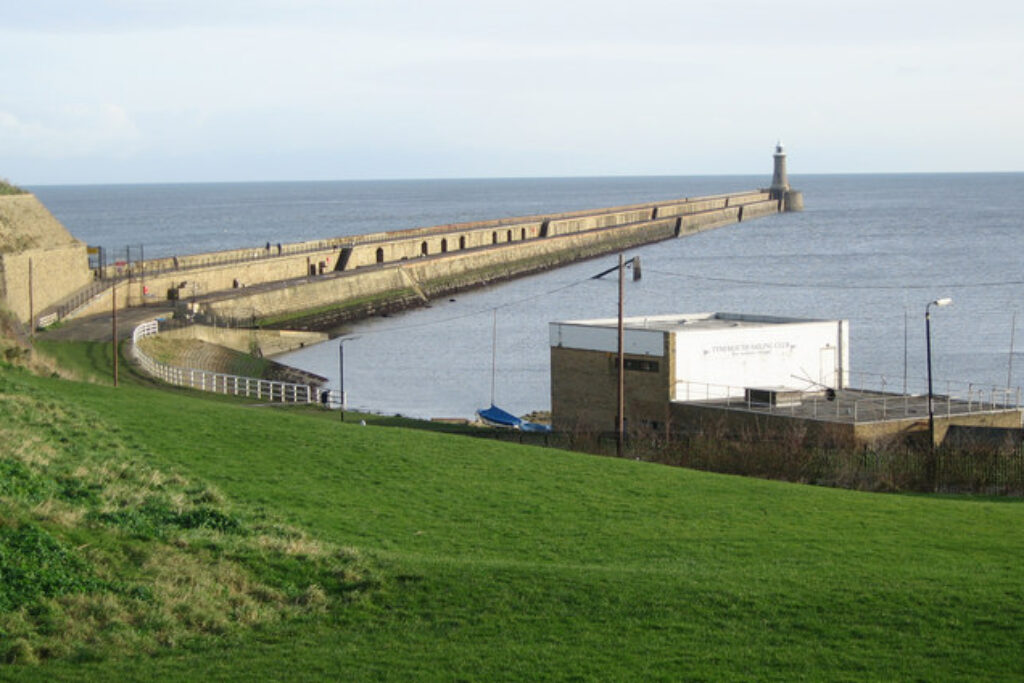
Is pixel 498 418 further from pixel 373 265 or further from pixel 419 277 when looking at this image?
pixel 373 265

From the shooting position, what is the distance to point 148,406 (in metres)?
25.3

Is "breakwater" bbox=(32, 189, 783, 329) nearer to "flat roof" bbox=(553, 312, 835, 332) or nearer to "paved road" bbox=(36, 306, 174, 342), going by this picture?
"paved road" bbox=(36, 306, 174, 342)

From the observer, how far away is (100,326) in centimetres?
4969

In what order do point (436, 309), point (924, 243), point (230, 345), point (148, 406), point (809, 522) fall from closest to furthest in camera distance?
point (809, 522) → point (148, 406) → point (230, 345) → point (436, 309) → point (924, 243)

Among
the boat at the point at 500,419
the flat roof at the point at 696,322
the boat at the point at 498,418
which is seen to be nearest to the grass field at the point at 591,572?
the flat roof at the point at 696,322

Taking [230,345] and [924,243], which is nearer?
[230,345]

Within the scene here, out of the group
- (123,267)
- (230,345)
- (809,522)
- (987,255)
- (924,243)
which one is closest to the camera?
(809,522)

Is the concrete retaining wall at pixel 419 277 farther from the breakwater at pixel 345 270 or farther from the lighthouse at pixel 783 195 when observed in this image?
the lighthouse at pixel 783 195

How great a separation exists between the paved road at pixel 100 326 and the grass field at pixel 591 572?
24986mm

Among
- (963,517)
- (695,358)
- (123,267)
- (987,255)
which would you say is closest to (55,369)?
(695,358)

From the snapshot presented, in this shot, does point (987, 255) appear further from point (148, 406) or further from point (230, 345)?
point (148, 406)

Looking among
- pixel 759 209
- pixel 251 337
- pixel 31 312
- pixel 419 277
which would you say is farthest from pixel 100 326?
pixel 759 209

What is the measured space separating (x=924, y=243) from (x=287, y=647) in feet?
375

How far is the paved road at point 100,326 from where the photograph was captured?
46438 mm
